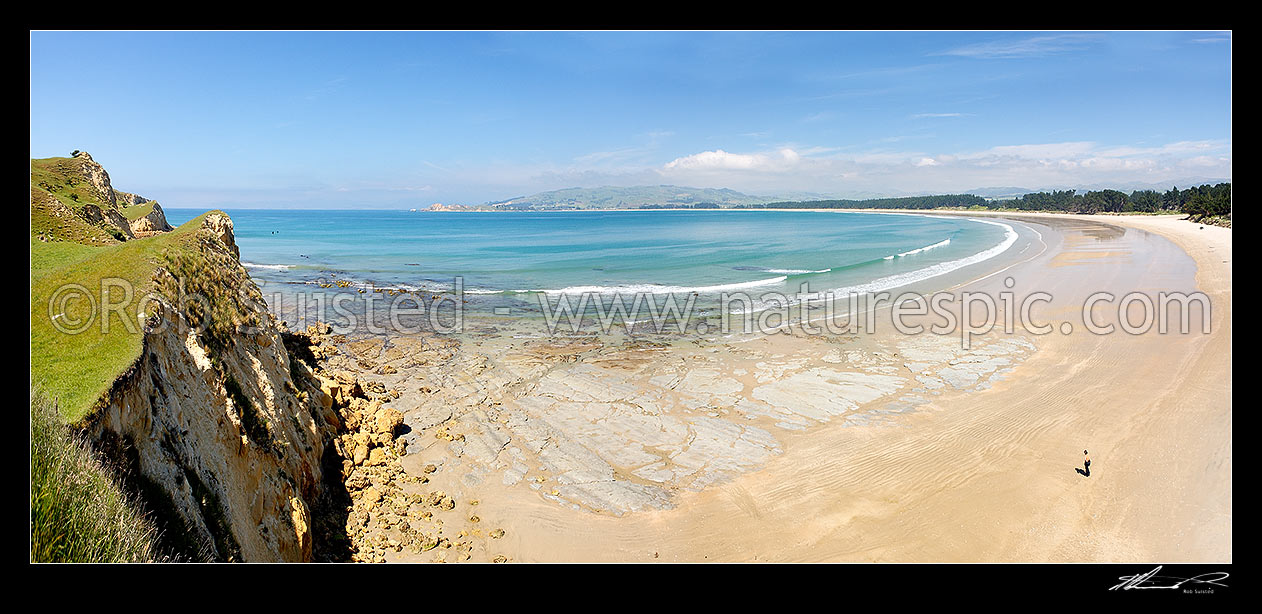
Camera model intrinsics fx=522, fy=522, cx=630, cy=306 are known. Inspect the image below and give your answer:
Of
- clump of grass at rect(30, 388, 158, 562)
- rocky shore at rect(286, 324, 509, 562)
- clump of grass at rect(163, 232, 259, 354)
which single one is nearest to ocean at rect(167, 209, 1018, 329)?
rocky shore at rect(286, 324, 509, 562)

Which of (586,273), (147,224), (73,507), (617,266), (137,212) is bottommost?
(73,507)

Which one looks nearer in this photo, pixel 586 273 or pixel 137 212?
pixel 137 212

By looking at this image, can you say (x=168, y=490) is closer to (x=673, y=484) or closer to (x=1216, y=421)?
(x=673, y=484)

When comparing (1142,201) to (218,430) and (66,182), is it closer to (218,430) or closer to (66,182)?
(218,430)

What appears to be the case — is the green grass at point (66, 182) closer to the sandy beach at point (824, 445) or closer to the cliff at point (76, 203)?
the cliff at point (76, 203)

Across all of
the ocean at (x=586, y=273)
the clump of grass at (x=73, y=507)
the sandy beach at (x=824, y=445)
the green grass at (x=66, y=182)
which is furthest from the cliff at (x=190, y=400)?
the ocean at (x=586, y=273)

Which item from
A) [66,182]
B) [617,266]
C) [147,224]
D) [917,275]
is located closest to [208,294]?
[66,182]
